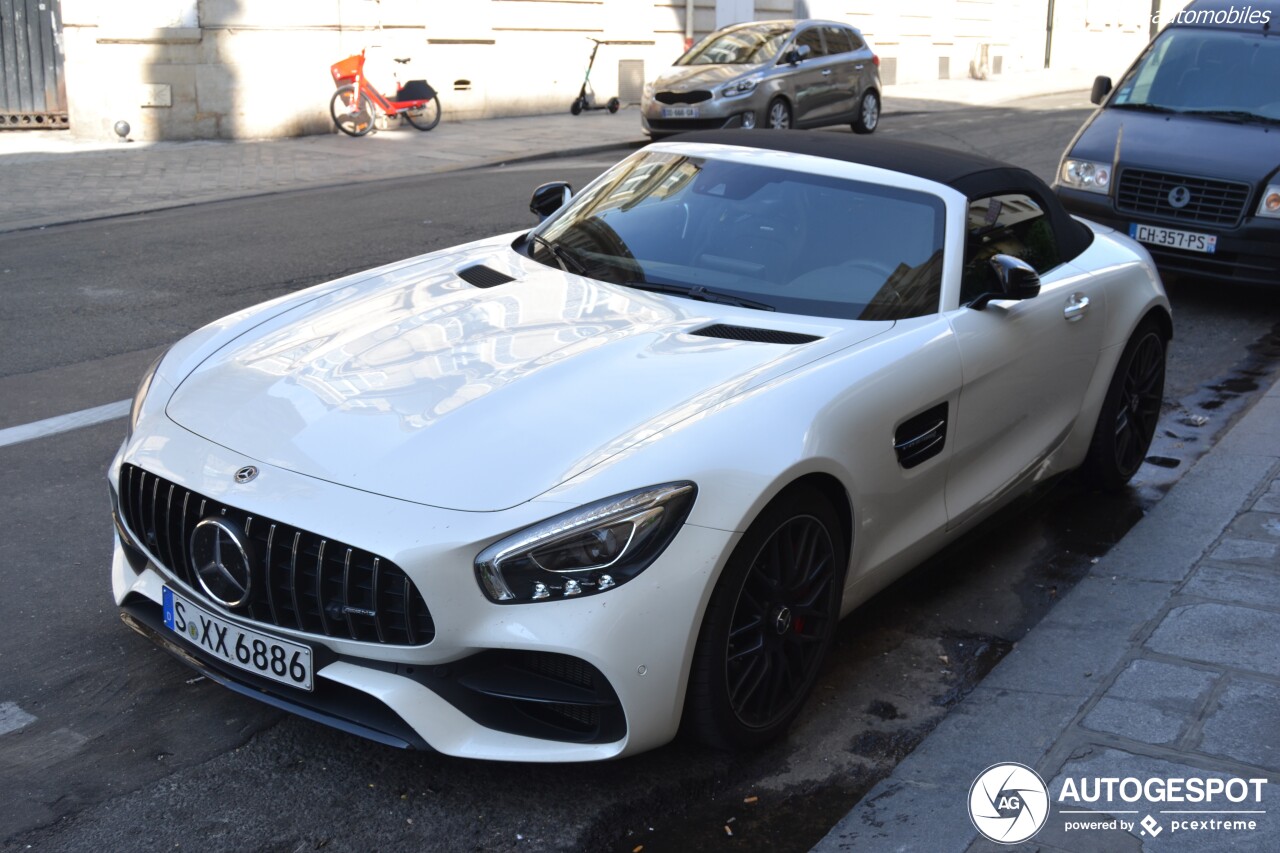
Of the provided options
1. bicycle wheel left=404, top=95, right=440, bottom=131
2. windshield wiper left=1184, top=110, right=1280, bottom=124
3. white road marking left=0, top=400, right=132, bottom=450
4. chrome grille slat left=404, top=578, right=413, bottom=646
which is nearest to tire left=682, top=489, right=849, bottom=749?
chrome grille slat left=404, top=578, right=413, bottom=646

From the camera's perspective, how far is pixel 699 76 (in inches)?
700

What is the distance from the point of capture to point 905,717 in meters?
3.80

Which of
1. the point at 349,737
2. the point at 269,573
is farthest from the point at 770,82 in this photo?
the point at 269,573

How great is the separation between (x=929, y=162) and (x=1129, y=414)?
1448 mm

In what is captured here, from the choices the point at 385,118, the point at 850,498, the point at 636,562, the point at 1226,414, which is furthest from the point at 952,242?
the point at 385,118

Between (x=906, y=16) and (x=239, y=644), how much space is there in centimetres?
3100

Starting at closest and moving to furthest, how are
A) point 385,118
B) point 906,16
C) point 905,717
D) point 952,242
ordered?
point 905,717 → point 952,242 → point 385,118 → point 906,16

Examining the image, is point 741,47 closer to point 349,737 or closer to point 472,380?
point 472,380

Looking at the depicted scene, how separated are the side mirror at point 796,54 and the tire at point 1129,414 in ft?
44.7

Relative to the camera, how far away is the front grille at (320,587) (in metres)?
3.03

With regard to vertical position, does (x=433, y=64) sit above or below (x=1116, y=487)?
above

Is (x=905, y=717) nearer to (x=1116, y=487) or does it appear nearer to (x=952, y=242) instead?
(x=952, y=242)

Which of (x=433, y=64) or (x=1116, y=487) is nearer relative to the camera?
(x=1116, y=487)

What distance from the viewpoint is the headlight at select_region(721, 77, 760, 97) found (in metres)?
17.5
